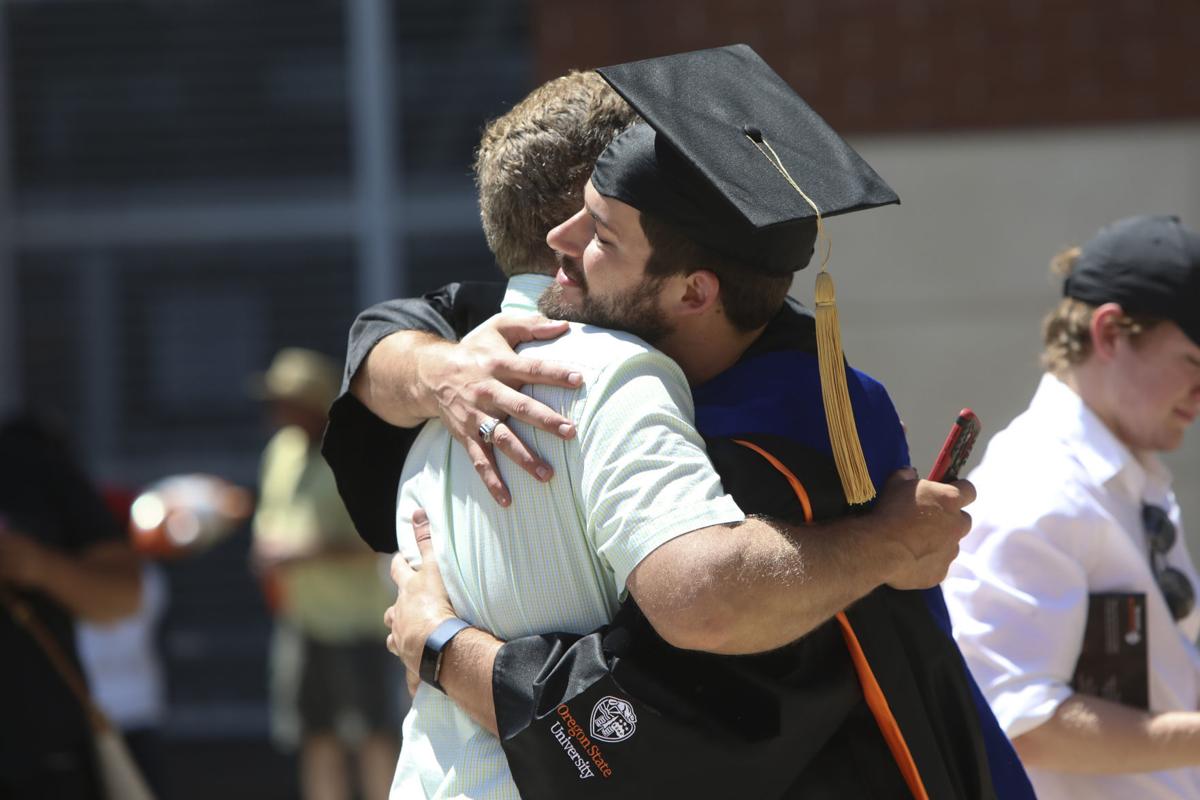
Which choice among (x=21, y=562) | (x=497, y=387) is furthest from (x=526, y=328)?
(x=21, y=562)

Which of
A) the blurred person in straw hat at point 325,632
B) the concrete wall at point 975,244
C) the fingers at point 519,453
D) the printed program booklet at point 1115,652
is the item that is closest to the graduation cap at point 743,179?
the fingers at point 519,453

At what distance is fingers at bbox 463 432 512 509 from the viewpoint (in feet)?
6.03

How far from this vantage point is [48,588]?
391 centimetres

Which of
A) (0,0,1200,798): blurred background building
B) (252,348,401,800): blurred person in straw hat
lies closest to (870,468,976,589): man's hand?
(252,348,401,800): blurred person in straw hat

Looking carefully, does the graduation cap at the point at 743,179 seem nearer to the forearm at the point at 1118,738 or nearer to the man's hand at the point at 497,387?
the man's hand at the point at 497,387

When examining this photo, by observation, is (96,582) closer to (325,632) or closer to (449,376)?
(449,376)

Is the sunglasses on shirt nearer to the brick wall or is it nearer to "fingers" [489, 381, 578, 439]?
"fingers" [489, 381, 578, 439]

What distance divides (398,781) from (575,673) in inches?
15.0

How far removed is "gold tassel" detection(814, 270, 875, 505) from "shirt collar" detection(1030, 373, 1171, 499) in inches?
40.1

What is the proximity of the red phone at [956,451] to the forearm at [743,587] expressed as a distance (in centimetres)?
29

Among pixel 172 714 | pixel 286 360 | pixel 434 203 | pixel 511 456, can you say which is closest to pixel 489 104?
pixel 434 203

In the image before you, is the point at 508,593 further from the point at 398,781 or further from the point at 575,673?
the point at 398,781

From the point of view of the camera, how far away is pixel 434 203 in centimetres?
812

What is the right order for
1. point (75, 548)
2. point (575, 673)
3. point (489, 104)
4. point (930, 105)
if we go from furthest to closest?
point (489, 104) < point (930, 105) < point (75, 548) < point (575, 673)
